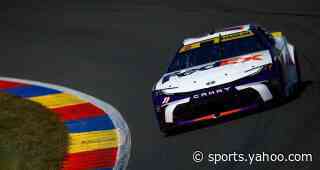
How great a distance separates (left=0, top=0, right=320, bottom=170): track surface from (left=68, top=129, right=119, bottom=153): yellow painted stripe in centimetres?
35

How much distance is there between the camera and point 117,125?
39.3ft

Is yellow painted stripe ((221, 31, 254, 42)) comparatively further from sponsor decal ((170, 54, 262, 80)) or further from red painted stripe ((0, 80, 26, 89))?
red painted stripe ((0, 80, 26, 89))

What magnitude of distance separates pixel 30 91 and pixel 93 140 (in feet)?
13.3

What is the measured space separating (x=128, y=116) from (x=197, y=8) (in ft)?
31.6

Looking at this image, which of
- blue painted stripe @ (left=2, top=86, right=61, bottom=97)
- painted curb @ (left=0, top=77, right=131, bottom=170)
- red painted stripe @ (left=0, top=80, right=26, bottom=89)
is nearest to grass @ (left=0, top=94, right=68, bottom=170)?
blue painted stripe @ (left=2, top=86, right=61, bottom=97)

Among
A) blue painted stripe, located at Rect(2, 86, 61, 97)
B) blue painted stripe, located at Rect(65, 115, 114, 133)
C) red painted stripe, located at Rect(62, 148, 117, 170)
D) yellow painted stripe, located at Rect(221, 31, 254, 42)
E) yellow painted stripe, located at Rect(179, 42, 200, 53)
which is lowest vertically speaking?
red painted stripe, located at Rect(62, 148, 117, 170)

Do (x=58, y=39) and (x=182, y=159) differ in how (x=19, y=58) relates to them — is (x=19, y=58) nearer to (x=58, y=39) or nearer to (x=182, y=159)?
(x=58, y=39)

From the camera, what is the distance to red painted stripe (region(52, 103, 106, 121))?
12.9 meters

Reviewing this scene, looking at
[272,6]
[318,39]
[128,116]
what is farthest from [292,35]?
[128,116]

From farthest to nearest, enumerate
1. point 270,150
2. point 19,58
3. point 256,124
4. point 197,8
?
point 197,8, point 19,58, point 256,124, point 270,150

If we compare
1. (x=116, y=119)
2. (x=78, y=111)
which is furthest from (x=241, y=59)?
(x=78, y=111)

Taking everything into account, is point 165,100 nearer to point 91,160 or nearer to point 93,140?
point 93,140

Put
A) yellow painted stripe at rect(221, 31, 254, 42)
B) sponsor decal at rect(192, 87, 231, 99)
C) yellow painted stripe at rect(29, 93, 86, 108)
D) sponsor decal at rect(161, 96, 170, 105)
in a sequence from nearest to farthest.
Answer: sponsor decal at rect(192, 87, 231, 99) < sponsor decal at rect(161, 96, 170, 105) < yellow painted stripe at rect(221, 31, 254, 42) < yellow painted stripe at rect(29, 93, 86, 108)

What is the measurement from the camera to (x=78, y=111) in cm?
1328
